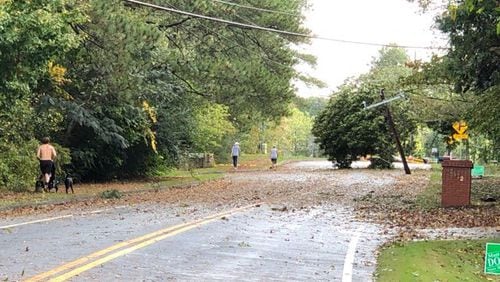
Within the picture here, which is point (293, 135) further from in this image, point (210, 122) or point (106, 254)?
point (106, 254)

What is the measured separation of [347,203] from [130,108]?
1009 centimetres

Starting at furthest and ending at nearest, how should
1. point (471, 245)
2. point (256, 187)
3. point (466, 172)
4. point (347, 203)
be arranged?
point (256, 187) → point (347, 203) → point (466, 172) → point (471, 245)

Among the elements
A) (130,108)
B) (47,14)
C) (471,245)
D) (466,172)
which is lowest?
(471,245)

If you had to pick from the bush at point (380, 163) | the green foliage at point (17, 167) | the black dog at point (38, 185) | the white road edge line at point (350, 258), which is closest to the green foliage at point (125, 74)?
the green foliage at point (17, 167)

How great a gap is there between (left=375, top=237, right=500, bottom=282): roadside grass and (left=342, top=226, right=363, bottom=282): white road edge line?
37 cm

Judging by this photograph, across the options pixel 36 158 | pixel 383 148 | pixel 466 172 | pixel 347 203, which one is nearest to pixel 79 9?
pixel 36 158

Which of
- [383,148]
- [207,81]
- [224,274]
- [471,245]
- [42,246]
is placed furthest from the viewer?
[383,148]

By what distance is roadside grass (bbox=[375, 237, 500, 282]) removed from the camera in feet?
28.2

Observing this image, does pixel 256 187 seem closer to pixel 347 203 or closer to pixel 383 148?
pixel 347 203

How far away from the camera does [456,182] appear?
17734mm

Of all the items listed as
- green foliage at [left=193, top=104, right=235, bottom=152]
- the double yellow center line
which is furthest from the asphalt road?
green foliage at [left=193, top=104, right=235, bottom=152]

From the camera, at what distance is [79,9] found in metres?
17.8

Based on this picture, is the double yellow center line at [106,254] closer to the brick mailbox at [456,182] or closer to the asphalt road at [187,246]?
the asphalt road at [187,246]

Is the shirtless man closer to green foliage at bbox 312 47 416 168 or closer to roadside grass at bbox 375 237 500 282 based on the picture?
roadside grass at bbox 375 237 500 282
